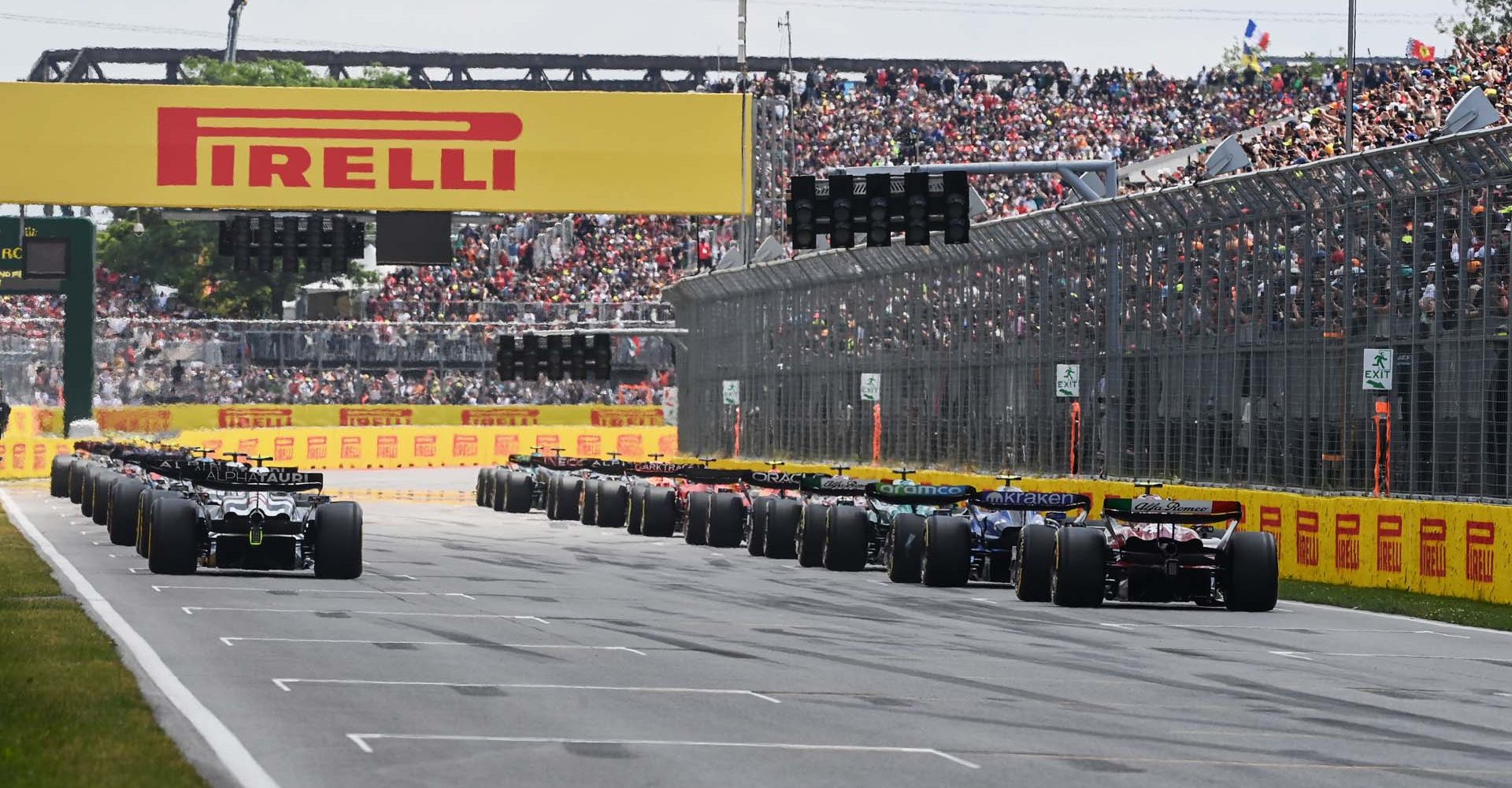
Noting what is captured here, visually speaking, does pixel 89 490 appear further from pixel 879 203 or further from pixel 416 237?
pixel 416 237

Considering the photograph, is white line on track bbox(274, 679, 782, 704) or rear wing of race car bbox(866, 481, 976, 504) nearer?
white line on track bbox(274, 679, 782, 704)

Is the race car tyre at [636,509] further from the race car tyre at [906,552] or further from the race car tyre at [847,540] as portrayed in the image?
the race car tyre at [906,552]

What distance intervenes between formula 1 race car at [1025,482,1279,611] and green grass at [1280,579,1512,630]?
1.22m

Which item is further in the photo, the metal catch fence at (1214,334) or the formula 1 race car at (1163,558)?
the metal catch fence at (1214,334)

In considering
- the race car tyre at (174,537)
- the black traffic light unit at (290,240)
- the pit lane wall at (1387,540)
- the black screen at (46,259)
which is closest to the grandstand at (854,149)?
the black screen at (46,259)

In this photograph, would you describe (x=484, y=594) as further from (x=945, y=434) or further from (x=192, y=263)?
(x=192, y=263)

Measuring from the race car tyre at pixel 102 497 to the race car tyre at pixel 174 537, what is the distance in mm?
10354

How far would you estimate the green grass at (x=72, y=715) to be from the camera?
32.9 ft

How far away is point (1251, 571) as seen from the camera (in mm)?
21516

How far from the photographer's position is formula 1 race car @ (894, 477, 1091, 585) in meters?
24.3

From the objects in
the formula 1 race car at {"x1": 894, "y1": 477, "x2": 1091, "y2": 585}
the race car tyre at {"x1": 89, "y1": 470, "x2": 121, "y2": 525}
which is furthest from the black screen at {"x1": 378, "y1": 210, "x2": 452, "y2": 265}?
the formula 1 race car at {"x1": 894, "y1": 477, "x2": 1091, "y2": 585}

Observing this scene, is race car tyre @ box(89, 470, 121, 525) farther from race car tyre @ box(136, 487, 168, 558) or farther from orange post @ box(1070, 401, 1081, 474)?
orange post @ box(1070, 401, 1081, 474)

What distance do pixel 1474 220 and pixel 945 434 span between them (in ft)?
51.0

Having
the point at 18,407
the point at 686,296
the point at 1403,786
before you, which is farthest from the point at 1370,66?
the point at 1403,786
